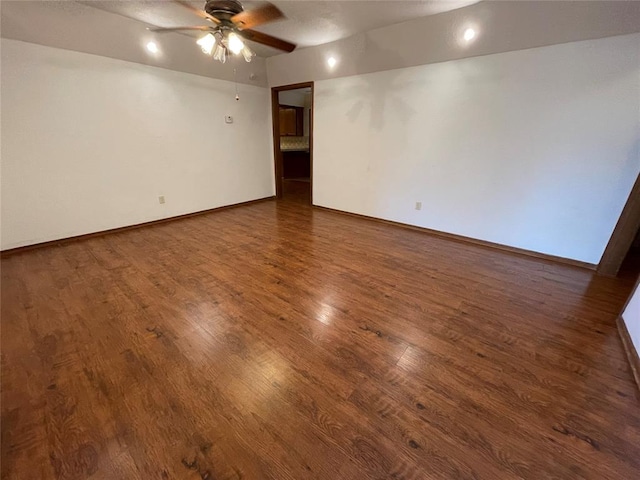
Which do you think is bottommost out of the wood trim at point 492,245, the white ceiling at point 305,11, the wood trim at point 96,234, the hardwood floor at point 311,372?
the wood trim at point 96,234

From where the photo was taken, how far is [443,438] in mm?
1106

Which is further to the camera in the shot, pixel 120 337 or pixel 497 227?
Result: pixel 497 227

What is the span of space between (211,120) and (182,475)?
4363 mm

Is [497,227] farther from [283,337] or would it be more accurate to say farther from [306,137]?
[306,137]

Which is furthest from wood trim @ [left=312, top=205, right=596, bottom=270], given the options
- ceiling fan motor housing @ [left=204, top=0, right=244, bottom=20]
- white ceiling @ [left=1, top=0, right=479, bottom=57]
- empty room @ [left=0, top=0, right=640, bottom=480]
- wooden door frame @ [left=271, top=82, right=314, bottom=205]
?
ceiling fan motor housing @ [left=204, top=0, right=244, bottom=20]

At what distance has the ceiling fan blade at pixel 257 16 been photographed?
196 centimetres

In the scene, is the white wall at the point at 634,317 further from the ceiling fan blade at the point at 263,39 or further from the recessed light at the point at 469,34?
the ceiling fan blade at the point at 263,39

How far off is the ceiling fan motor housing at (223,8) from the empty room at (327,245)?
0.03 m

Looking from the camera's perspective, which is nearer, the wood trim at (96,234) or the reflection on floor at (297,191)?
the wood trim at (96,234)

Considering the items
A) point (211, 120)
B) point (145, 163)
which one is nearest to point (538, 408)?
point (145, 163)

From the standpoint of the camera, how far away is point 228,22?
6.84 feet

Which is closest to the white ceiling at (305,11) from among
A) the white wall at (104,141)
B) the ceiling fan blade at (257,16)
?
the white wall at (104,141)

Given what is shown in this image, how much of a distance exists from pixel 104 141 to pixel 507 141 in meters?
4.68

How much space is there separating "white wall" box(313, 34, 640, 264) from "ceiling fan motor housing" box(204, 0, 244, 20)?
220 centimetres
